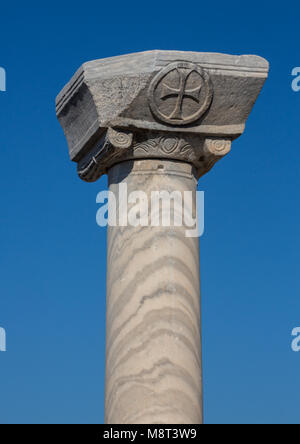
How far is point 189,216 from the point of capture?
35.3 ft

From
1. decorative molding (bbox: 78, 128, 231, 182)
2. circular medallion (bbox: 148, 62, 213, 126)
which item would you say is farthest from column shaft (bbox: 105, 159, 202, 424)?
circular medallion (bbox: 148, 62, 213, 126)

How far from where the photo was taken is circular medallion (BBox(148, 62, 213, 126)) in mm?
10523

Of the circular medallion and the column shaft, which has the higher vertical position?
the circular medallion

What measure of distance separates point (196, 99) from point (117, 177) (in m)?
1.43

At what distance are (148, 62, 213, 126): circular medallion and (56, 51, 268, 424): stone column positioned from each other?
0.04ft

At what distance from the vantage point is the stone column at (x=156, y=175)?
32.7 ft

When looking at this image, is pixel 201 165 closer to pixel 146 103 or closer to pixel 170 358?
pixel 146 103

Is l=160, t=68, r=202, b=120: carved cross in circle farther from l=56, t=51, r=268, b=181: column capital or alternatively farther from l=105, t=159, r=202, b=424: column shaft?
l=105, t=159, r=202, b=424: column shaft

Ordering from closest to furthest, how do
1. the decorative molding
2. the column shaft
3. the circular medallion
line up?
the column shaft, the circular medallion, the decorative molding

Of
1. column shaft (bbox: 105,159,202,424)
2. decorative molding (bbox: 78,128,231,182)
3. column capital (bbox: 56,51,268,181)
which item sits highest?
column capital (bbox: 56,51,268,181)

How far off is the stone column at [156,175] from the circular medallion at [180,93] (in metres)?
0.01

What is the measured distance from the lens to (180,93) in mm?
10602

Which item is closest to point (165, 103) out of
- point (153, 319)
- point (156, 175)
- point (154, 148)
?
point (154, 148)

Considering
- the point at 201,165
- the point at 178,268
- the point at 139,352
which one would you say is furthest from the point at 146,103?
the point at 139,352
